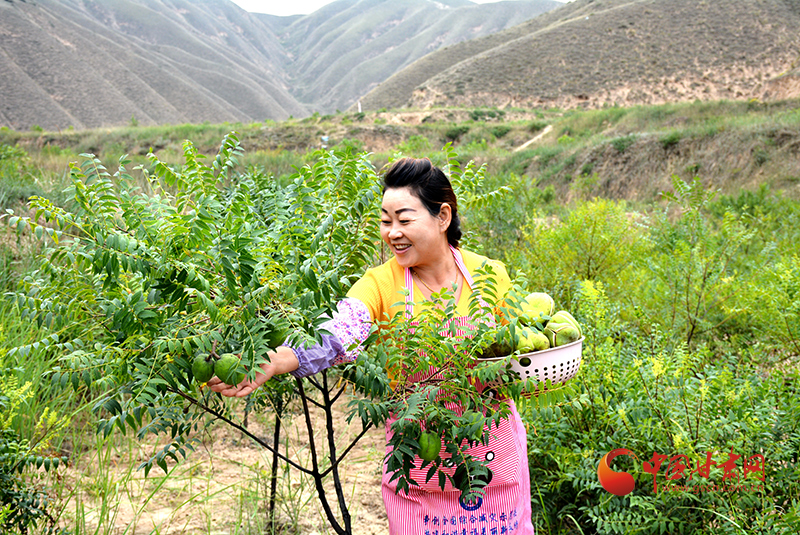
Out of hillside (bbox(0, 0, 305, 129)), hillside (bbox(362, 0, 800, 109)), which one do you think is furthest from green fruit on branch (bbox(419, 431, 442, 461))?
hillside (bbox(0, 0, 305, 129))

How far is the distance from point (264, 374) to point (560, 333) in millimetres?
899

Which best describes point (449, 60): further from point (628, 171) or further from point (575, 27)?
point (628, 171)

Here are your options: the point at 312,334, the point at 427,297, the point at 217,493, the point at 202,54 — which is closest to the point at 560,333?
the point at 427,297

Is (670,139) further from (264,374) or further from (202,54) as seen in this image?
(202,54)

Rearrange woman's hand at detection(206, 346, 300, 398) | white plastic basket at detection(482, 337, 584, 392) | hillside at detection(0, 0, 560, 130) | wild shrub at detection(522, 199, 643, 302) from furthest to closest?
hillside at detection(0, 0, 560, 130) → wild shrub at detection(522, 199, 643, 302) → white plastic basket at detection(482, 337, 584, 392) → woman's hand at detection(206, 346, 300, 398)

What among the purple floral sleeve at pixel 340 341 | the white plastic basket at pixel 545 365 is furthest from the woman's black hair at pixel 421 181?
the white plastic basket at pixel 545 365

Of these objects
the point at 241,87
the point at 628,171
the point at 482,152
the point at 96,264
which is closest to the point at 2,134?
the point at 482,152

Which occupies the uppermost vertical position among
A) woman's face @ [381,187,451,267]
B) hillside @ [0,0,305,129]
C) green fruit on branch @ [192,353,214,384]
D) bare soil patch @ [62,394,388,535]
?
hillside @ [0,0,305,129]

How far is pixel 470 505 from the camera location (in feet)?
5.40

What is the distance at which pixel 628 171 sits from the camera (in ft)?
48.4

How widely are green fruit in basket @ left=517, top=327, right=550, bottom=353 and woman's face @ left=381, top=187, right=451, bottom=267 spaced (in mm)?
411

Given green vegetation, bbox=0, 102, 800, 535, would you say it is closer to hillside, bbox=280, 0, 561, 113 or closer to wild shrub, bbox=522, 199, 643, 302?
wild shrub, bbox=522, 199, 643, 302

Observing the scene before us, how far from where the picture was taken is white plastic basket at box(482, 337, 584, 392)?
1.42 meters

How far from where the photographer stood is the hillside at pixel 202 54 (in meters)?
50.5
